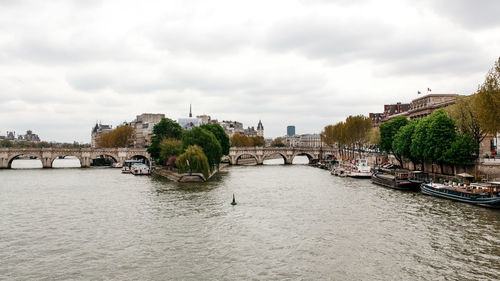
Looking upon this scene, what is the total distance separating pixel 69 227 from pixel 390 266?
22.0 meters

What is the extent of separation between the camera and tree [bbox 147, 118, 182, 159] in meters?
87.6

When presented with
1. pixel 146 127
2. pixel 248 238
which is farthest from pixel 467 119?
pixel 146 127

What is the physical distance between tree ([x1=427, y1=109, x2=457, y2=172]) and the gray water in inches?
418

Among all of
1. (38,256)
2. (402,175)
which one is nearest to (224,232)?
(38,256)

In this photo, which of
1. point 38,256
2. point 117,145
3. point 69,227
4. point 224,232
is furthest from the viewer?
point 117,145

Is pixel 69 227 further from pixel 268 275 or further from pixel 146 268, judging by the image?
pixel 268 275

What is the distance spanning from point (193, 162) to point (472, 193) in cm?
3491

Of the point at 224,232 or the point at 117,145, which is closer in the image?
the point at 224,232

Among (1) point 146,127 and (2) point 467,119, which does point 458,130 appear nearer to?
(2) point 467,119

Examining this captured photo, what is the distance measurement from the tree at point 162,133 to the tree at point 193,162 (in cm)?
3084

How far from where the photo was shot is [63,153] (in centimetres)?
10388

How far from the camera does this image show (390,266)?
66.8ft

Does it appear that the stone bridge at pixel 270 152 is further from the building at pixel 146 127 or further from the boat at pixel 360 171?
the boat at pixel 360 171

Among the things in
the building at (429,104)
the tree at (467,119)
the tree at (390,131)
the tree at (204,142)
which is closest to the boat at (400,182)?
the tree at (467,119)
